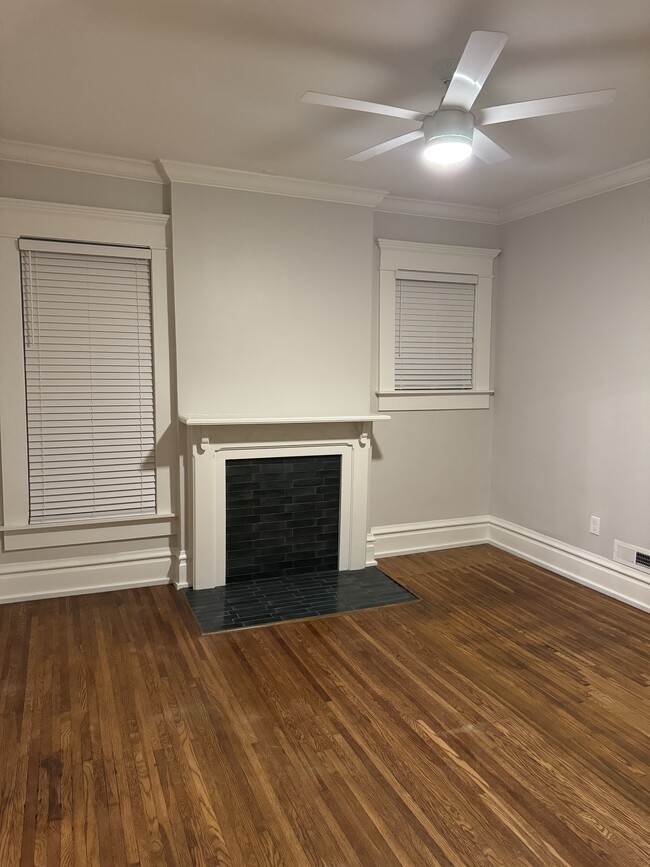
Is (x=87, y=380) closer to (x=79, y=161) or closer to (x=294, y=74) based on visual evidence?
(x=79, y=161)

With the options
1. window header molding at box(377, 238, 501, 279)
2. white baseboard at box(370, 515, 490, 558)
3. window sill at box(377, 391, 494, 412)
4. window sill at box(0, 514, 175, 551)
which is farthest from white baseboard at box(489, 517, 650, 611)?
window sill at box(0, 514, 175, 551)

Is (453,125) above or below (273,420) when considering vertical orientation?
above

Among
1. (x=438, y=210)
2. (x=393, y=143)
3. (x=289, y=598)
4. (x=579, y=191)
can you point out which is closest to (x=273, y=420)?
(x=289, y=598)

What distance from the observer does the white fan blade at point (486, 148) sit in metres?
2.56

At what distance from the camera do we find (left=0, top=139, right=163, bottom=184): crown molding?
3434mm

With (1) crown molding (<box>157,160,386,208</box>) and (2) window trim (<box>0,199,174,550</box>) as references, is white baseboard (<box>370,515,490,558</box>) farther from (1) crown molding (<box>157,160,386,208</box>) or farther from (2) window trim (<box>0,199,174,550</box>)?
(1) crown molding (<box>157,160,386,208</box>)

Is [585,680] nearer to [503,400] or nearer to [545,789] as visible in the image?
[545,789]

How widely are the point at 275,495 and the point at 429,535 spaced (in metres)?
1.43

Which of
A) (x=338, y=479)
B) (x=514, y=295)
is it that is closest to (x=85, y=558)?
(x=338, y=479)

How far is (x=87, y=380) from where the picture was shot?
12.3 ft

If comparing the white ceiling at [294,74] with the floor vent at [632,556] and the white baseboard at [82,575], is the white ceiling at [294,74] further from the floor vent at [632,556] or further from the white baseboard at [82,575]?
the white baseboard at [82,575]

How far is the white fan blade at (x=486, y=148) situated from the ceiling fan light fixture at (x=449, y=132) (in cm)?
6

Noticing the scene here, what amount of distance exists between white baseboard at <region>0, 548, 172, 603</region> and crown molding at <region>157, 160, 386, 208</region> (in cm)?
238

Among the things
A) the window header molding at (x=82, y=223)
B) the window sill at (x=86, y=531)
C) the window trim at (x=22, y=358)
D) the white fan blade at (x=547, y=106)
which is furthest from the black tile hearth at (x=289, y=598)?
the white fan blade at (x=547, y=106)
